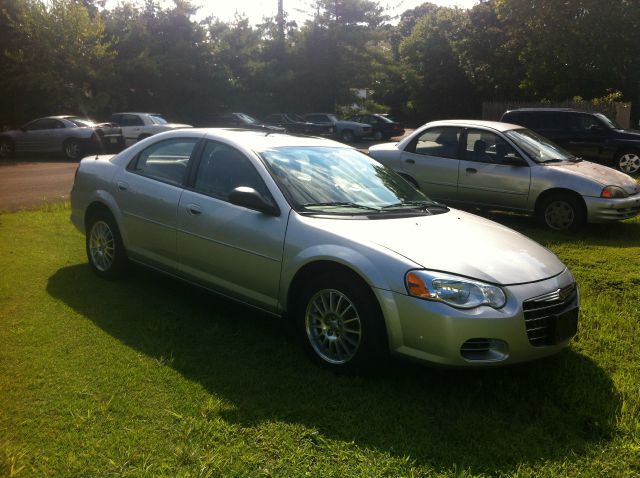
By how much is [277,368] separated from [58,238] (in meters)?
4.73

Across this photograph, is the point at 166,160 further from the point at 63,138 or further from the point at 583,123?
the point at 63,138

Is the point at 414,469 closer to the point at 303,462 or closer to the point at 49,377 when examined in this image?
the point at 303,462

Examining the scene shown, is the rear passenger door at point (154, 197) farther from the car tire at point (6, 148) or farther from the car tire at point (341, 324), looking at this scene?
the car tire at point (6, 148)

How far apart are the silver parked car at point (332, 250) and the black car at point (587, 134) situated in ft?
35.1

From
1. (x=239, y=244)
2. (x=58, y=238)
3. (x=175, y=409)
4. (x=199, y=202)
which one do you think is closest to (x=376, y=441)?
(x=175, y=409)

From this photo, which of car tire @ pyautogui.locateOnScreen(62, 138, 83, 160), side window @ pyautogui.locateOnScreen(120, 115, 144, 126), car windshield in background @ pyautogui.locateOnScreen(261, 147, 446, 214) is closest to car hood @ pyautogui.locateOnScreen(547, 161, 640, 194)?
car windshield in background @ pyautogui.locateOnScreen(261, 147, 446, 214)

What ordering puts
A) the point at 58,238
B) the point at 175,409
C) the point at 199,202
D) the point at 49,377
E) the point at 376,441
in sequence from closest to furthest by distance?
the point at 376,441
the point at 175,409
the point at 49,377
the point at 199,202
the point at 58,238

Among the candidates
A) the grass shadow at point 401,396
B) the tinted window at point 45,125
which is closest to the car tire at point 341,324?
the grass shadow at point 401,396

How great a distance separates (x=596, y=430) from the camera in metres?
3.46

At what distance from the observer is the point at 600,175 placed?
868 centimetres

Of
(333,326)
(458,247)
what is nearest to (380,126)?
(458,247)

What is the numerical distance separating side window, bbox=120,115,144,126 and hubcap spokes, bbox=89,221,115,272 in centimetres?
1765

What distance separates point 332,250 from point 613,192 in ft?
18.9

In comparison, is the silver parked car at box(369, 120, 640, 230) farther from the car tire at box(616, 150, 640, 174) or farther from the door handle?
the car tire at box(616, 150, 640, 174)
